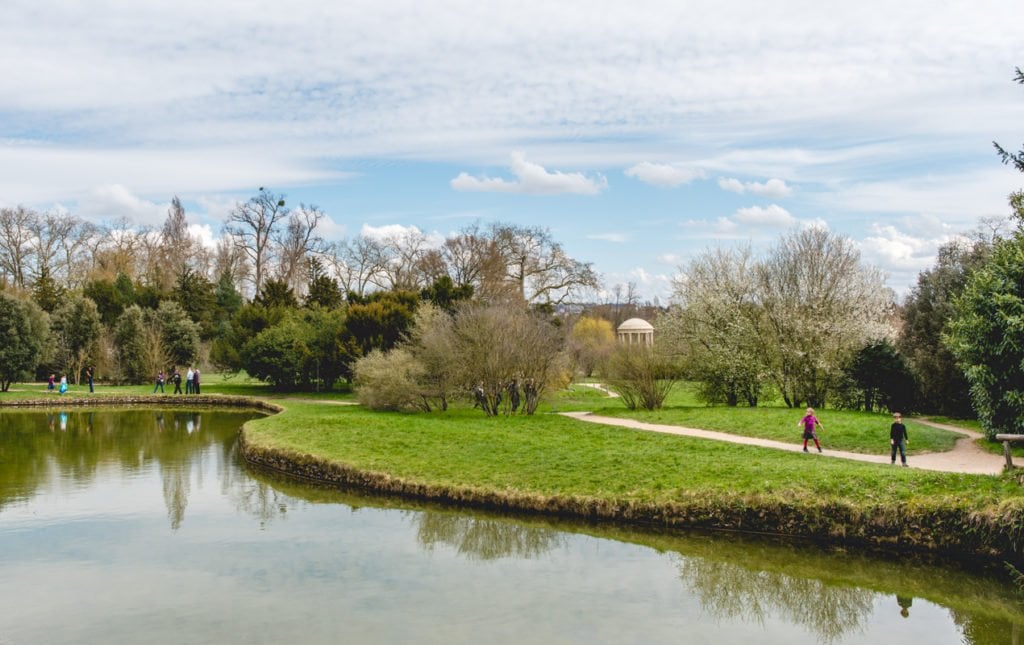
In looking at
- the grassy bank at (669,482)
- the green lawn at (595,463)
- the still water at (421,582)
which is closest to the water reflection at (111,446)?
the still water at (421,582)

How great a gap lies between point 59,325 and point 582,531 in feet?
131

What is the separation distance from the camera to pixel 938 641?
8953 mm

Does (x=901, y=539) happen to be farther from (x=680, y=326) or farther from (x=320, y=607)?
(x=680, y=326)

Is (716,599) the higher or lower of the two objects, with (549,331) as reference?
lower

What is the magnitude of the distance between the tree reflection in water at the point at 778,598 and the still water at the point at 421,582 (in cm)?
3

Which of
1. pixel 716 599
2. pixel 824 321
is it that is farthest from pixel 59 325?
pixel 716 599

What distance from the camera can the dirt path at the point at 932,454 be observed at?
1506cm

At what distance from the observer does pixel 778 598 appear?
414 inches

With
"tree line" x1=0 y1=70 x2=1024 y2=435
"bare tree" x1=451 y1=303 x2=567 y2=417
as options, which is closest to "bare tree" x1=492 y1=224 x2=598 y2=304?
"tree line" x1=0 y1=70 x2=1024 y2=435

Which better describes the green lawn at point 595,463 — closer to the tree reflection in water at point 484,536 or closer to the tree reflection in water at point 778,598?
the tree reflection in water at point 484,536

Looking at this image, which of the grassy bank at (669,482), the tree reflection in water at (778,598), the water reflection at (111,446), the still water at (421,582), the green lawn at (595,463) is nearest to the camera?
the still water at (421,582)

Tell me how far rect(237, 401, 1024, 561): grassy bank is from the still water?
0.55 metres

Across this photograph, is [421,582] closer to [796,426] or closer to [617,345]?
[796,426]

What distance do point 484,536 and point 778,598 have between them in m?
4.96
